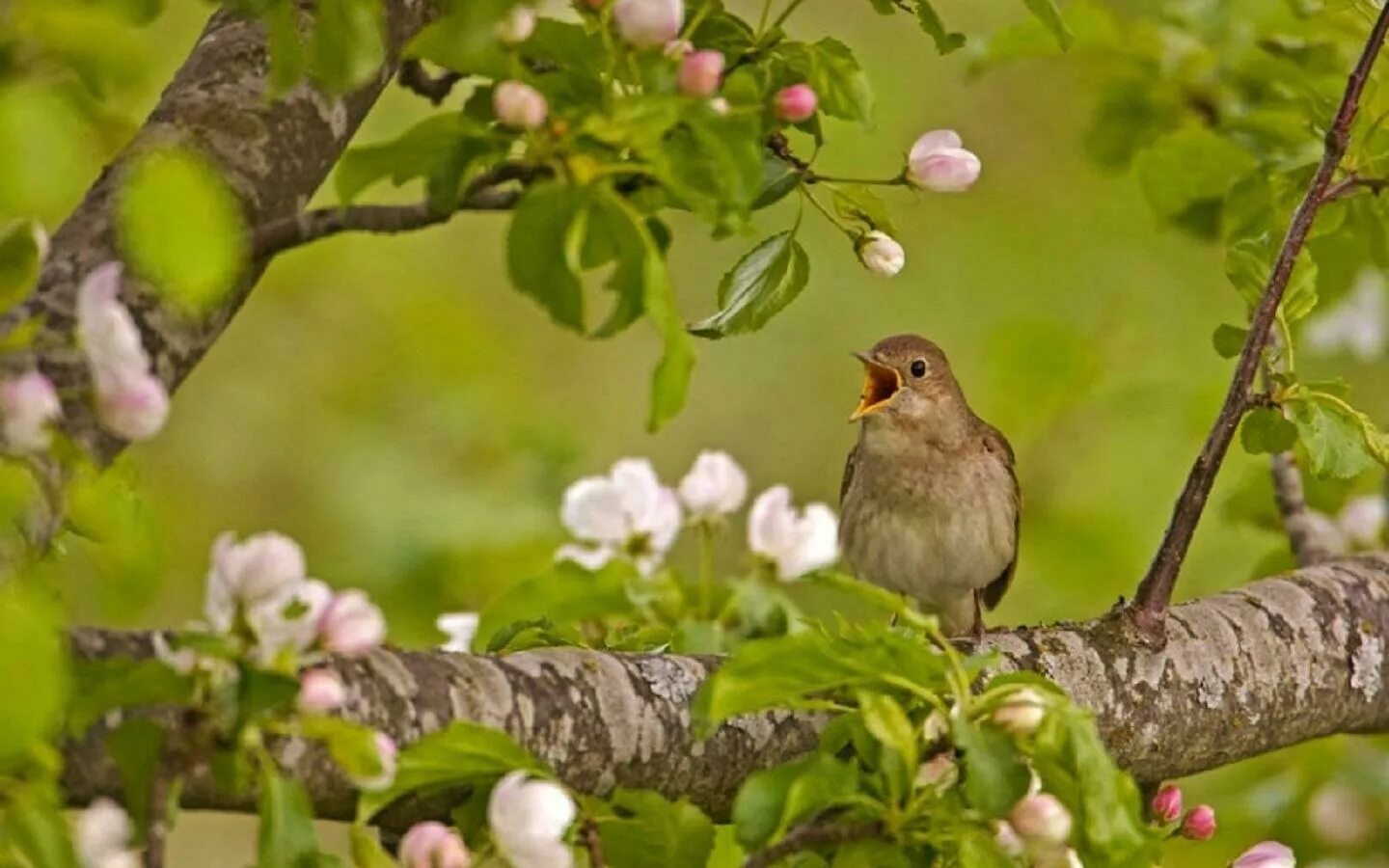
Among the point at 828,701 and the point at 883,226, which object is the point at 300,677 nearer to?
the point at 828,701

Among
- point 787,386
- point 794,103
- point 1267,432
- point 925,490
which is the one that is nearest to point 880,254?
point 794,103

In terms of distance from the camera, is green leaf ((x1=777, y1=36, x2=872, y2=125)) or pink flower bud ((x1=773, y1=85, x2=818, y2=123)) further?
green leaf ((x1=777, y1=36, x2=872, y2=125))

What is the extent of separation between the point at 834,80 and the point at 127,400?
2.67ft

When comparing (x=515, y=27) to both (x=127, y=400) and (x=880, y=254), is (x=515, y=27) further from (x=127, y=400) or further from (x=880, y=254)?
(x=880, y=254)

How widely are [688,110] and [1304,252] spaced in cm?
132

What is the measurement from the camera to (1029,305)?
7.31 metres

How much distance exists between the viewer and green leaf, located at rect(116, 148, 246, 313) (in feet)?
4.61

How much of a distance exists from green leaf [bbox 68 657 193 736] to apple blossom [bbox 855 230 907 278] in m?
0.96

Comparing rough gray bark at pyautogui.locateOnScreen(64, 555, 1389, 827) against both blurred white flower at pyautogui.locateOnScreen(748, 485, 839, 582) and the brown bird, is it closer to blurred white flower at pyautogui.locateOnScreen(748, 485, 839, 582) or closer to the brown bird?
blurred white flower at pyautogui.locateOnScreen(748, 485, 839, 582)

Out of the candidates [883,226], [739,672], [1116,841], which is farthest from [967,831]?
[883,226]

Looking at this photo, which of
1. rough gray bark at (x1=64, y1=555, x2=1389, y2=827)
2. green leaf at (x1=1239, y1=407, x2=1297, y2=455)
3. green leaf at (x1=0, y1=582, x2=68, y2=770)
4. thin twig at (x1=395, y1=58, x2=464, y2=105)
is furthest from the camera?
green leaf at (x1=1239, y1=407, x2=1297, y2=455)

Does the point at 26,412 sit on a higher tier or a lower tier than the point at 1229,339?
higher

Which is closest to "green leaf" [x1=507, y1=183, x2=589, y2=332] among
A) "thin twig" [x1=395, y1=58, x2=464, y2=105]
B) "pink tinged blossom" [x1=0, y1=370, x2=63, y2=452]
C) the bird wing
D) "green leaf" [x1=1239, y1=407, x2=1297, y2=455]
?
"pink tinged blossom" [x1=0, y1=370, x2=63, y2=452]

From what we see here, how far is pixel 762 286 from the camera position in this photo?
2.37 metres
